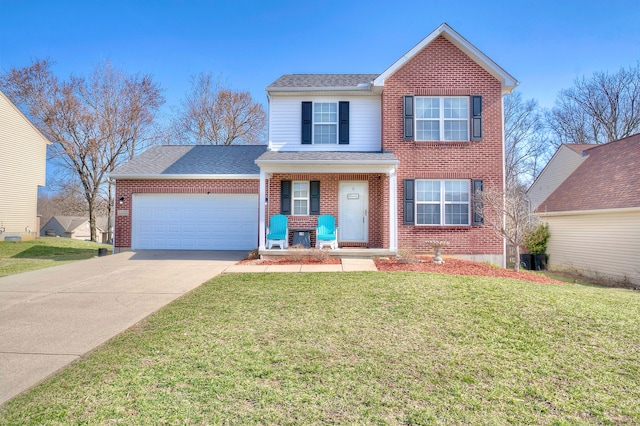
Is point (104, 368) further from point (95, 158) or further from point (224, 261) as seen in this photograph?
point (95, 158)

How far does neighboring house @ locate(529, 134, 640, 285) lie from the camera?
39.1ft

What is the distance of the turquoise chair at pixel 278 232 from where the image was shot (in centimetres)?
1080

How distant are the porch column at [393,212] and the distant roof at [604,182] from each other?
8.09 m

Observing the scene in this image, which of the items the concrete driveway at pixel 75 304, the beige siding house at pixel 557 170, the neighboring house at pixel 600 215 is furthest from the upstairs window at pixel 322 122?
the beige siding house at pixel 557 170

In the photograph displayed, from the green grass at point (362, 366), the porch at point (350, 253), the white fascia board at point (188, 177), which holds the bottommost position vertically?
the green grass at point (362, 366)

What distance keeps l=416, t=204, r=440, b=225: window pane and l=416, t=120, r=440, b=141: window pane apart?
2.17 meters

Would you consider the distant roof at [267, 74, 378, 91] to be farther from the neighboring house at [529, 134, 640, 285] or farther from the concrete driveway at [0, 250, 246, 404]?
the neighboring house at [529, 134, 640, 285]

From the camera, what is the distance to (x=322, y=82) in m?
12.3

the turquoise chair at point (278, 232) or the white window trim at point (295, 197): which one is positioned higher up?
the white window trim at point (295, 197)

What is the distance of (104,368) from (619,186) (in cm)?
1652

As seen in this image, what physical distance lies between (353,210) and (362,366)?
8522 millimetres

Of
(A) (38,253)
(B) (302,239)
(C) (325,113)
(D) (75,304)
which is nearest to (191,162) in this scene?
(C) (325,113)

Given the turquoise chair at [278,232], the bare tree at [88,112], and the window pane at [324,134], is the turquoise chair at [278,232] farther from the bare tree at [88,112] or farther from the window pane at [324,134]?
the bare tree at [88,112]

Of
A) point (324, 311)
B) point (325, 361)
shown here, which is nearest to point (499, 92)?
point (324, 311)
